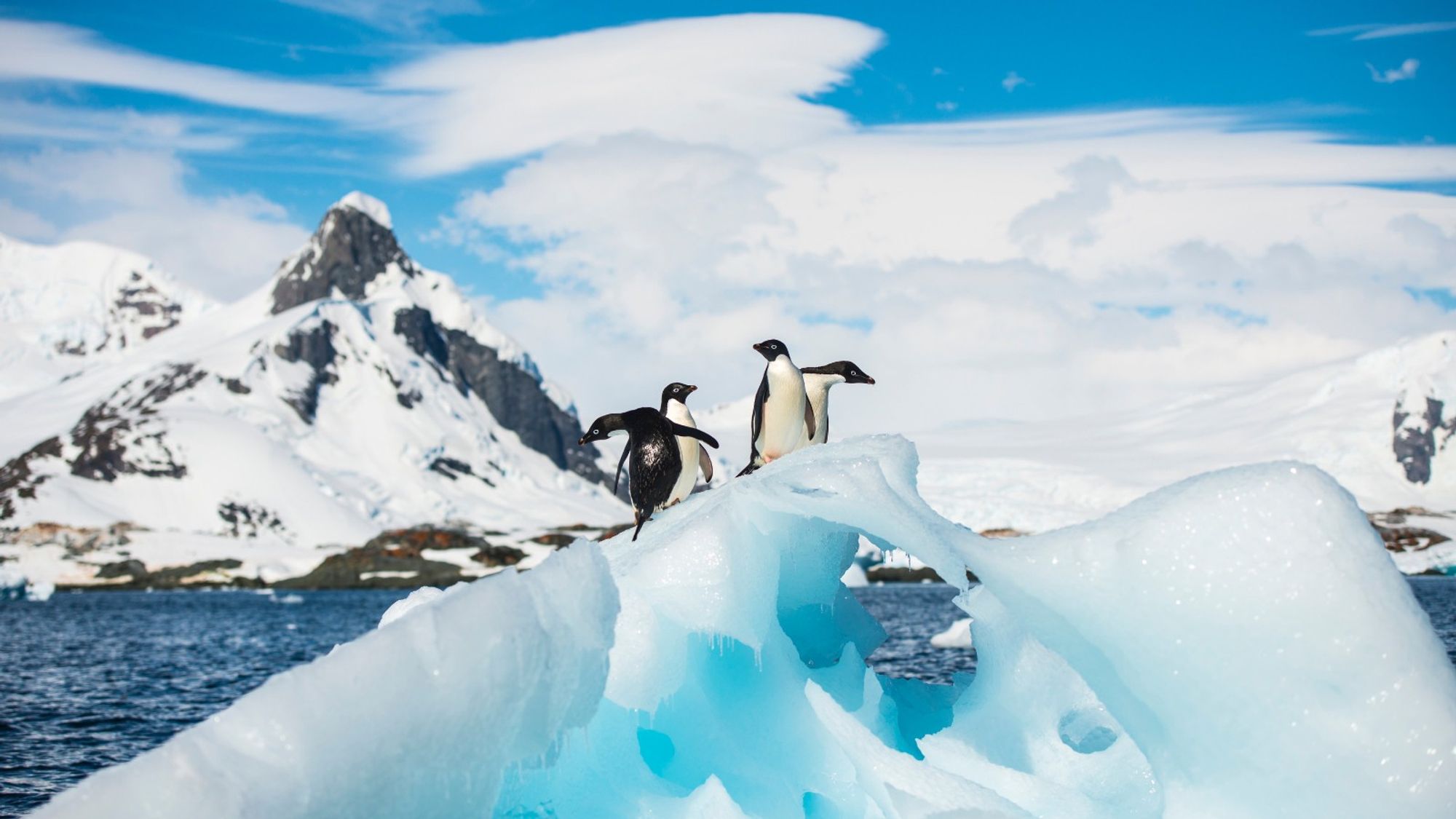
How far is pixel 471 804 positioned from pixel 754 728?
2236 mm

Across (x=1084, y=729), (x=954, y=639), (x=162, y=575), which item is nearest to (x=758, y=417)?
(x=1084, y=729)

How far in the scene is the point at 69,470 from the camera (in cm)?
Result: 17400

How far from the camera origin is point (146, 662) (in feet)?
127

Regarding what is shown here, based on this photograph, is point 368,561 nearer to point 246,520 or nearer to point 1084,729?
point 246,520

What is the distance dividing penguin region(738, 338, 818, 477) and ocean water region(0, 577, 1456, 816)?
15.9ft

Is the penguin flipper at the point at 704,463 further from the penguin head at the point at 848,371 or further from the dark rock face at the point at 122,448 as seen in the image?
the dark rock face at the point at 122,448

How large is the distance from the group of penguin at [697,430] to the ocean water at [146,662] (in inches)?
183

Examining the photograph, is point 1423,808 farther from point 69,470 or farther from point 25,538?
point 69,470

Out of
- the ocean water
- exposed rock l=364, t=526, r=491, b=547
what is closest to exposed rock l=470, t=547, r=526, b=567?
exposed rock l=364, t=526, r=491, b=547

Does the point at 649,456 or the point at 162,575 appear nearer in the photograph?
the point at 649,456

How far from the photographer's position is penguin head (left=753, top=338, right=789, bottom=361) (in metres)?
12.2

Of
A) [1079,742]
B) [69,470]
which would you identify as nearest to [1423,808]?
[1079,742]

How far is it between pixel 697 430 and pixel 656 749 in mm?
3095

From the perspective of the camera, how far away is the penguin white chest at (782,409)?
39.3 feet
